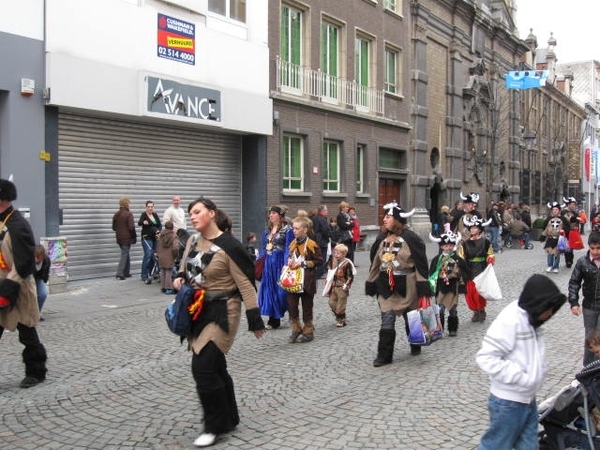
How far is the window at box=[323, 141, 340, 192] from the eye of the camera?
19734 millimetres

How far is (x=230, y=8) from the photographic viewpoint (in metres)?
16.1

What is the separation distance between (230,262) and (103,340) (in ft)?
13.3

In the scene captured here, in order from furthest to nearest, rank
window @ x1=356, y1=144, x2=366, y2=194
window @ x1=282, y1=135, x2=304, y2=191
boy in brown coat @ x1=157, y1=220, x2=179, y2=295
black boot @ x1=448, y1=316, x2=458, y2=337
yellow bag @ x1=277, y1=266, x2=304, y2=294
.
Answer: window @ x1=356, y1=144, x2=366, y2=194 → window @ x1=282, y1=135, x2=304, y2=191 → boy in brown coat @ x1=157, y1=220, x2=179, y2=295 → black boot @ x1=448, y1=316, x2=458, y2=337 → yellow bag @ x1=277, y1=266, x2=304, y2=294

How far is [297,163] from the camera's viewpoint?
61.2ft

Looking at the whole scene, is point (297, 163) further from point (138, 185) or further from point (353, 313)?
point (353, 313)

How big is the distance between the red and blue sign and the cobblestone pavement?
6861mm

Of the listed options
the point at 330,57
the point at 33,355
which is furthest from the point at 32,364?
the point at 330,57

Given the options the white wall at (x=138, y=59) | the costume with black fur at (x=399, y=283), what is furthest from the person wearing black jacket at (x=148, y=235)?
the costume with black fur at (x=399, y=283)

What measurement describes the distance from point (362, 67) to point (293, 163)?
5.20m

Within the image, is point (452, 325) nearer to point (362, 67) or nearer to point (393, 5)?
point (362, 67)

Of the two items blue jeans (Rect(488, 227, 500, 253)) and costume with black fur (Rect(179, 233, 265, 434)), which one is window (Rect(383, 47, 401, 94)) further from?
costume with black fur (Rect(179, 233, 265, 434))

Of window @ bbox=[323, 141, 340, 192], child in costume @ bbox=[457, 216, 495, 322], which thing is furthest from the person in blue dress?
window @ bbox=[323, 141, 340, 192]

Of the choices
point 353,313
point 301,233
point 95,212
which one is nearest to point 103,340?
point 301,233

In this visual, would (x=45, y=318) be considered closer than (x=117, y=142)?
Yes
